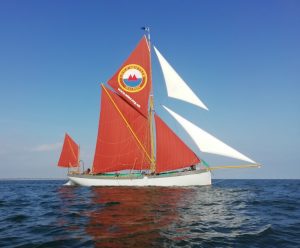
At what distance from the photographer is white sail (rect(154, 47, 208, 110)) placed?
35.2 m

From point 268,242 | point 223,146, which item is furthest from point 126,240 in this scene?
point 223,146

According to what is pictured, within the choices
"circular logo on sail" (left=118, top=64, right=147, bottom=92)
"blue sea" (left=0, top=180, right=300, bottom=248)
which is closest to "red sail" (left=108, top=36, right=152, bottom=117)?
"circular logo on sail" (left=118, top=64, right=147, bottom=92)

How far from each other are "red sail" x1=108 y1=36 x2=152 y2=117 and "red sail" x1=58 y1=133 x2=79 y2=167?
13185mm

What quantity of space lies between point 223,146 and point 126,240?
24261mm

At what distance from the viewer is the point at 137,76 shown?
139 ft

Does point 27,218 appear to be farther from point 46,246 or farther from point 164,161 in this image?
point 164,161

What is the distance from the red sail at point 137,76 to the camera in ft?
138

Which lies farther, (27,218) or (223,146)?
(223,146)

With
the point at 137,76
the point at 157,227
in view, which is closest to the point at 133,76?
the point at 137,76

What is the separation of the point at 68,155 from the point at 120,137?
1410 cm

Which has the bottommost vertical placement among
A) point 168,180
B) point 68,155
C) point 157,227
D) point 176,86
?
point 157,227

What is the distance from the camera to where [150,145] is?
131ft

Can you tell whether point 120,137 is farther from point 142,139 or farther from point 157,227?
point 157,227

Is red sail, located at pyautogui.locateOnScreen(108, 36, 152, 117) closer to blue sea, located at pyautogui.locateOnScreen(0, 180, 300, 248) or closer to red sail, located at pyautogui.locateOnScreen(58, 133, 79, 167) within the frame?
red sail, located at pyautogui.locateOnScreen(58, 133, 79, 167)
